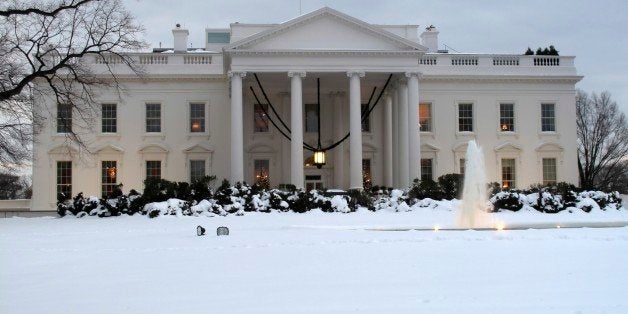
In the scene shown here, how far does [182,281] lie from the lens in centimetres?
901

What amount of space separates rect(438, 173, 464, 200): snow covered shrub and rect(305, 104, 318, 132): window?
11100 mm

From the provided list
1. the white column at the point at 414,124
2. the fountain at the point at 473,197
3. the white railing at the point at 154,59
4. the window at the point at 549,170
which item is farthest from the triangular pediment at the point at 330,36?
the fountain at the point at 473,197

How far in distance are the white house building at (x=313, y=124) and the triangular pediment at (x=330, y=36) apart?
1396mm

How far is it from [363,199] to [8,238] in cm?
1433

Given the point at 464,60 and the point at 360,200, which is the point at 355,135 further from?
the point at 464,60

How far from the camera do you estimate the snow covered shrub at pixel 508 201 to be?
25047 millimetres

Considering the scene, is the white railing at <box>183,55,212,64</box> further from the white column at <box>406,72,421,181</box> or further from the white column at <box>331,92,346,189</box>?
the white column at <box>406,72,421,181</box>

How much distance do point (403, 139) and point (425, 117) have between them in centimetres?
566

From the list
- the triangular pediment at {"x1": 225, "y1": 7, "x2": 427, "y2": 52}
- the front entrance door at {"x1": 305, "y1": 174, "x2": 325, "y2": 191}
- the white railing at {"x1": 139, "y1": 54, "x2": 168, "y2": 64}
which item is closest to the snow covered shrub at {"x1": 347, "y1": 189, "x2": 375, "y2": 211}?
the triangular pediment at {"x1": 225, "y1": 7, "x2": 427, "y2": 52}

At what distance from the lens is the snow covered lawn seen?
24.6 ft

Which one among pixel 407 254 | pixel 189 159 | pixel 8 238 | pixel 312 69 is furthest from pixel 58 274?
pixel 189 159

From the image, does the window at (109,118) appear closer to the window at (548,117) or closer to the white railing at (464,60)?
the white railing at (464,60)

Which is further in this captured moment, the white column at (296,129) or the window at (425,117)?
the window at (425,117)

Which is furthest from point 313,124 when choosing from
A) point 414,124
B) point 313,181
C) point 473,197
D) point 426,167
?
point 473,197
